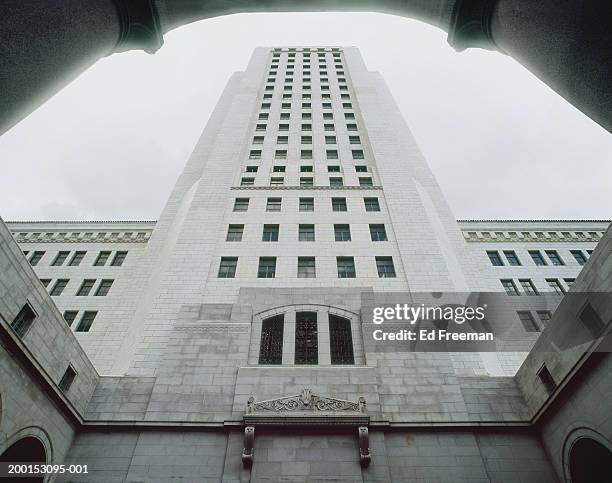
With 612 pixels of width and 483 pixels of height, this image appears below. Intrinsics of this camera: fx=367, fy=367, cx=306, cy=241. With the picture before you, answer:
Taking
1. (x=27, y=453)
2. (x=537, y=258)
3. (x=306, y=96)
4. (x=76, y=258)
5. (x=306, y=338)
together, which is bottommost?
(x=27, y=453)

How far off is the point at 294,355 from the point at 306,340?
3.52 feet

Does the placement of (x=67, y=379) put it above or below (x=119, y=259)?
below

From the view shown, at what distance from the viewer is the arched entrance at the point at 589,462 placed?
11945 mm

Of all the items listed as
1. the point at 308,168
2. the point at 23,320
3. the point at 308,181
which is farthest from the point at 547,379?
the point at 308,168

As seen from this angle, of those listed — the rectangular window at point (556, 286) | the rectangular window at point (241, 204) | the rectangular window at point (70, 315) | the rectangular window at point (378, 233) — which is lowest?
the rectangular window at point (70, 315)

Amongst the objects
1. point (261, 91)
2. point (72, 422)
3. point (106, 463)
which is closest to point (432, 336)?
point (106, 463)

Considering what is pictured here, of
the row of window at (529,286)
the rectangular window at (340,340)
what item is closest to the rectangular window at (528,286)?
the row of window at (529,286)

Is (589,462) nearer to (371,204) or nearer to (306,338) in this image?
(306,338)

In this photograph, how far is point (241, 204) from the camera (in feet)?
87.8

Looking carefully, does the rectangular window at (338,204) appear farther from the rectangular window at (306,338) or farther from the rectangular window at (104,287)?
the rectangular window at (104,287)

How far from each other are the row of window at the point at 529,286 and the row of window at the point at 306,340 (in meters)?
18.5

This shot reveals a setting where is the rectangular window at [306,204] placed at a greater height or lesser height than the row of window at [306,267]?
greater

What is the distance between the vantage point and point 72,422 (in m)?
13.9

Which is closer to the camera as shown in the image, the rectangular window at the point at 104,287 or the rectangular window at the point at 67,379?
the rectangular window at the point at 67,379
